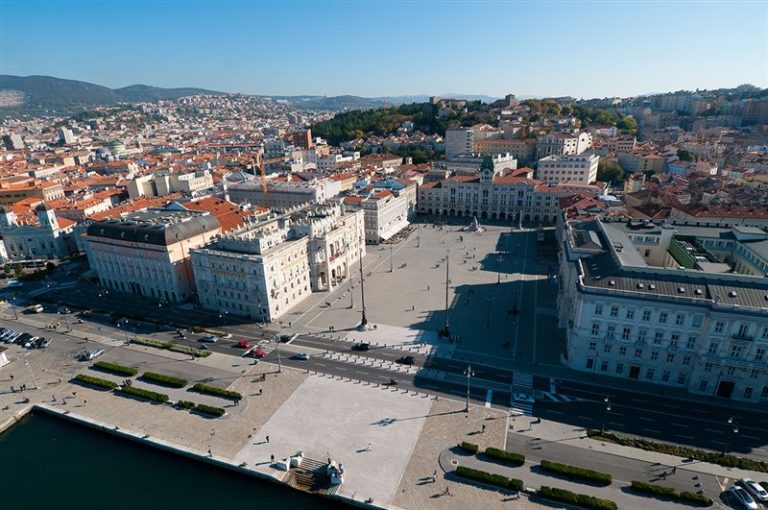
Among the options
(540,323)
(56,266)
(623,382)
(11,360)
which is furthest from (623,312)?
(56,266)

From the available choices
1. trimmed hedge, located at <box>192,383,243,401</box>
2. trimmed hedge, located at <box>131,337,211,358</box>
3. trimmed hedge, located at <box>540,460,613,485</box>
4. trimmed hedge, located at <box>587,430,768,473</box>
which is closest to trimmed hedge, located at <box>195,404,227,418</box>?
trimmed hedge, located at <box>192,383,243,401</box>

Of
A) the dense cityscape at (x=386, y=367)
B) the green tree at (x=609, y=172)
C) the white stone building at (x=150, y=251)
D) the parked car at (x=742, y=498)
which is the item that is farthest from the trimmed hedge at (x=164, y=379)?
the green tree at (x=609, y=172)

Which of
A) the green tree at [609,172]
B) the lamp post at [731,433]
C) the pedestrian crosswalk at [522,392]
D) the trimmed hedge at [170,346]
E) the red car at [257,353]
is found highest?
the green tree at [609,172]

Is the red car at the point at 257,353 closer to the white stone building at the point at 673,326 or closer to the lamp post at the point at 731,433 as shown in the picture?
the white stone building at the point at 673,326

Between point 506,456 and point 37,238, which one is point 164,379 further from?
point 37,238

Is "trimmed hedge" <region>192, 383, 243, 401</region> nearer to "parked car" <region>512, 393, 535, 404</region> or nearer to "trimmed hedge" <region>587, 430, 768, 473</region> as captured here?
"parked car" <region>512, 393, 535, 404</region>

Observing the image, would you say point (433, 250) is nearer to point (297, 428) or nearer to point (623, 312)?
point (623, 312)

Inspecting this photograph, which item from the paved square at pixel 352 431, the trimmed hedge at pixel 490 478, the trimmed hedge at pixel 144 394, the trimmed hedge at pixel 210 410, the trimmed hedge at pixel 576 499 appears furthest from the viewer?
the trimmed hedge at pixel 144 394
